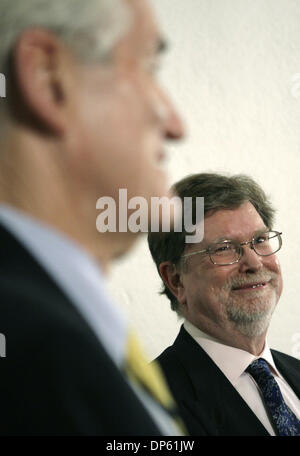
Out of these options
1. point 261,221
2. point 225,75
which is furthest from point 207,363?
point 225,75

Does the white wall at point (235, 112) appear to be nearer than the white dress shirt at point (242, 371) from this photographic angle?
No

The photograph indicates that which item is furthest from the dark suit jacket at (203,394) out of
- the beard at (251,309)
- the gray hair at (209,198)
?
the gray hair at (209,198)

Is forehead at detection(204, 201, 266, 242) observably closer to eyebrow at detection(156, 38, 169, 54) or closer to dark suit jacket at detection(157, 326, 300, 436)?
dark suit jacket at detection(157, 326, 300, 436)

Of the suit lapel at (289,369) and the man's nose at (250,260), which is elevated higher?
the man's nose at (250,260)

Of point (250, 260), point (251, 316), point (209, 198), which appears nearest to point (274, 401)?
point (251, 316)

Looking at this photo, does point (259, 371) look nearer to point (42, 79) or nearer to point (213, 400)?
point (213, 400)

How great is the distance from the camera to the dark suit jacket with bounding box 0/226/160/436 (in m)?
0.28

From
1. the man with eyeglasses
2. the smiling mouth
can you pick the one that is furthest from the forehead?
the smiling mouth

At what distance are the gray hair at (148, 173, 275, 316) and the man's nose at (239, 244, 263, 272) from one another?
0.10m

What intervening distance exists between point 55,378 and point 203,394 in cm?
96

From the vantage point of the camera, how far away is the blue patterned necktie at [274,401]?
1.18 meters

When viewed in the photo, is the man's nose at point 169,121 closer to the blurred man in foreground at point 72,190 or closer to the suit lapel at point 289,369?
the blurred man in foreground at point 72,190

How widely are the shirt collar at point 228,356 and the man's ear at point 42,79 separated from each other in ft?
3.29
